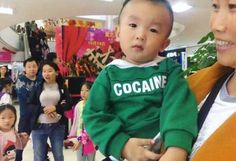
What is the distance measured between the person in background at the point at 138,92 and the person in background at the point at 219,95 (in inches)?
2.3

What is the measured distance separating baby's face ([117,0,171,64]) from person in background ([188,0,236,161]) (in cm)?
15

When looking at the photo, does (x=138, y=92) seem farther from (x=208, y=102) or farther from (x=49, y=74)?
(x=49, y=74)

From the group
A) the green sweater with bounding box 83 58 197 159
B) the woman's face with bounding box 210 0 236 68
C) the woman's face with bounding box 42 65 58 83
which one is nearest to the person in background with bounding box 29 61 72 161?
the woman's face with bounding box 42 65 58 83

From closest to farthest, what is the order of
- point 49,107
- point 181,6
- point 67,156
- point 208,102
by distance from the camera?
point 208,102, point 49,107, point 67,156, point 181,6

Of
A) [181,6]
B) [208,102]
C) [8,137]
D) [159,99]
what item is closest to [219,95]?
[208,102]

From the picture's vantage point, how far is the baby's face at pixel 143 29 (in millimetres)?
971

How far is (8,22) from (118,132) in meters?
11.2

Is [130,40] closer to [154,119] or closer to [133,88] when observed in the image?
[133,88]

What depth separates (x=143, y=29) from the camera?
38.2 inches

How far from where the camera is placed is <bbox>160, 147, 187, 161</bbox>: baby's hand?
0.82 meters

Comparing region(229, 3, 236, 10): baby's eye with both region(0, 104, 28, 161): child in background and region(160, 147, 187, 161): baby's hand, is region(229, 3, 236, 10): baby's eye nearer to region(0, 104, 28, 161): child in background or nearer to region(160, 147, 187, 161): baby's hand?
region(160, 147, 187, 161): baby's hand

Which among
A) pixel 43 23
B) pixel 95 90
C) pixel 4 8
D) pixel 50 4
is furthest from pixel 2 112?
pixel 43 23

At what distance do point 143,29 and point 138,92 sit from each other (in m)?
0.19

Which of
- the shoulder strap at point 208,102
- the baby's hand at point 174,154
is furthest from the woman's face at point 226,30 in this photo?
the baby's hand at point 174,154
